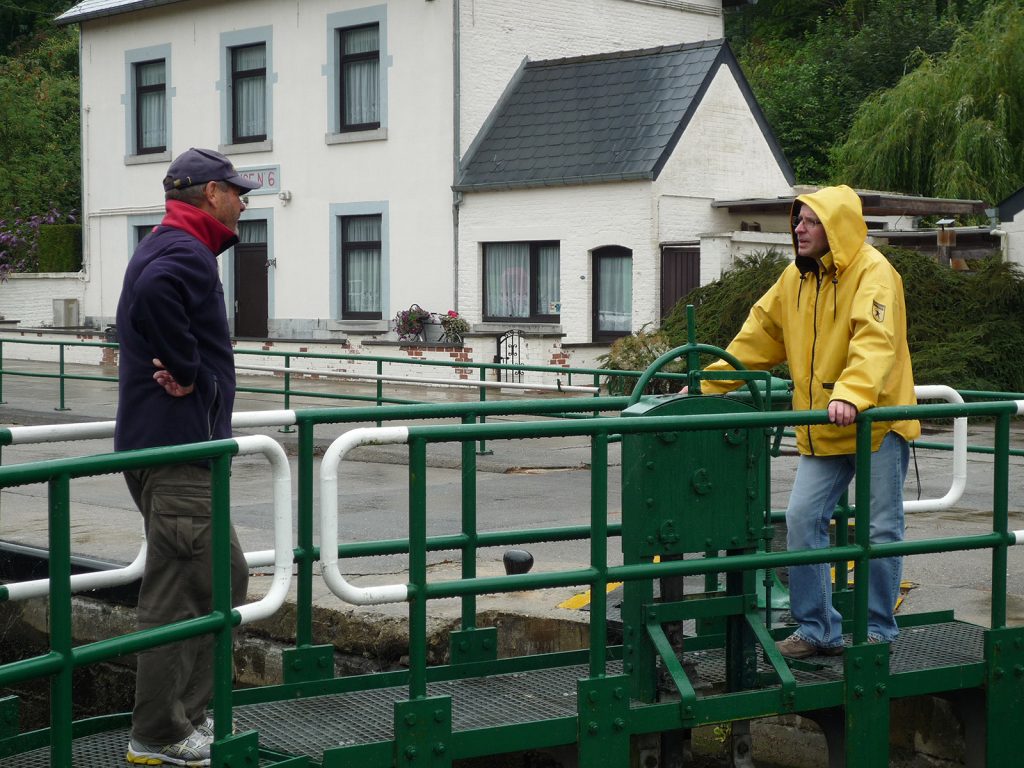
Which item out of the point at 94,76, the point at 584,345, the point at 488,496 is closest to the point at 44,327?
the point at 94,76

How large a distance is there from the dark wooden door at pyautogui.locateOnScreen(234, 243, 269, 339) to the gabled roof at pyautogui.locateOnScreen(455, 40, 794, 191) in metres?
5.12

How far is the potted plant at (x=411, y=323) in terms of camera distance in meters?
24.8

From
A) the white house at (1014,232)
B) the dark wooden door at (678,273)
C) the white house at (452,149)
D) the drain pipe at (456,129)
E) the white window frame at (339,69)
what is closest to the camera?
the white house at (1014,232)

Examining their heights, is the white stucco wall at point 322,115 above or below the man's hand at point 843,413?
above

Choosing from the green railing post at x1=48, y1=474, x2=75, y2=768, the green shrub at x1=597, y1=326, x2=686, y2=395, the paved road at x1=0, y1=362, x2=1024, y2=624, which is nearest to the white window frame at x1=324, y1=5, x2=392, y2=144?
the green shrub at x1=597, y1=326, x2=686, y2=395

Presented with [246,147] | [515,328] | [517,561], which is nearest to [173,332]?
[517,561]

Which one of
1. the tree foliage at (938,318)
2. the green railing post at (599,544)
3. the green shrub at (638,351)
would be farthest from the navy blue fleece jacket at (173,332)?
the green shrub at (638,351)

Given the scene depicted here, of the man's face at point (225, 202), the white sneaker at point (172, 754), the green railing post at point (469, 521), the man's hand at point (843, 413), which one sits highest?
the man's face at point (225, 202)

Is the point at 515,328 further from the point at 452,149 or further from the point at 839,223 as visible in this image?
the point at 839,223

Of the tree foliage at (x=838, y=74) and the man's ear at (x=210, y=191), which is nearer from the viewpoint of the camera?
the man's ear at (x=210, y=191)

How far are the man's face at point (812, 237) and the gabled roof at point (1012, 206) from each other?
16254 mm

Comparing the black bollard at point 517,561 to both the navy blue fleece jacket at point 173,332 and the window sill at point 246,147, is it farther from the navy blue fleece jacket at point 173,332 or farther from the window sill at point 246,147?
the window sill at point 246,147

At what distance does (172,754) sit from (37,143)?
34.3 m

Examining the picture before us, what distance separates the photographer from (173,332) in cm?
488
